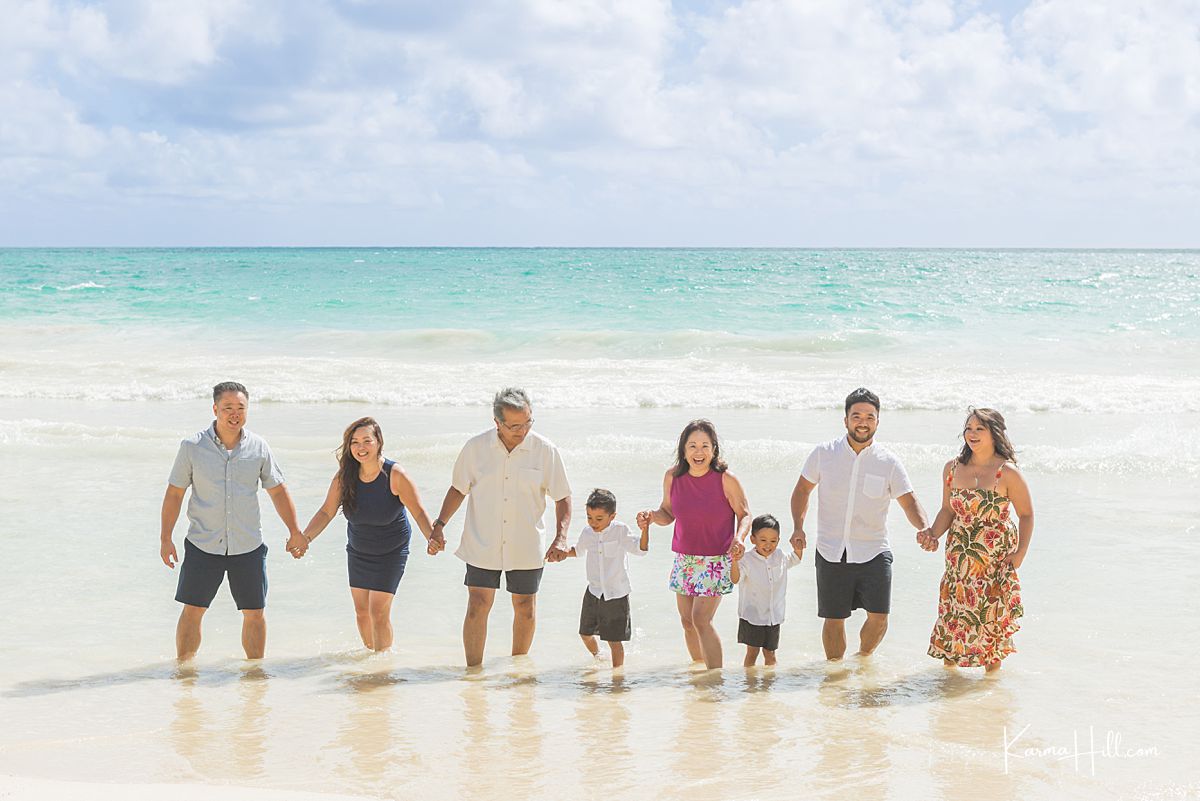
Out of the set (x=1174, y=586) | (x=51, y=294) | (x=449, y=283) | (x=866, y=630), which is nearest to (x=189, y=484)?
(x=866, y=630)

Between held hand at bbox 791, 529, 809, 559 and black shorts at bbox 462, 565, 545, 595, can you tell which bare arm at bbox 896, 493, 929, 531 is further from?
black shorts at bbox 462, 565, 545, 595

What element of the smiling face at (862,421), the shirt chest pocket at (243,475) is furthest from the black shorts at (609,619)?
the shirt chest pocket at (243,475)

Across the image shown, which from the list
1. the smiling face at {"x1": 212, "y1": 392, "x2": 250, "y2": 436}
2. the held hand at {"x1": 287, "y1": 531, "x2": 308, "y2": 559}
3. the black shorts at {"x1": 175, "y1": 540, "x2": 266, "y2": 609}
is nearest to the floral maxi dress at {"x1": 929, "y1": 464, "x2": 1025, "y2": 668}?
the held hand at {"x1": 287, "y1": 531, "x2": 308, "y2": 559}

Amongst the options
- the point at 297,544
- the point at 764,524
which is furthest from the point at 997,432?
the point at 297,544

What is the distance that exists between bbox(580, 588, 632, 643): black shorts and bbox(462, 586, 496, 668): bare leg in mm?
552

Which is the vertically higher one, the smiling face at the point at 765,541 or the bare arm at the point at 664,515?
the bare arm at the point at 664,515

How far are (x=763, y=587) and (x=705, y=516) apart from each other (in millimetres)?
514

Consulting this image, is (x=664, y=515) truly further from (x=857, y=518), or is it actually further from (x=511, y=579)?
(x=857, y=518)

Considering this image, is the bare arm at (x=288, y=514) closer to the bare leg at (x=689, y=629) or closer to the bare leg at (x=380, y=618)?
the bare leg at (x=380, y=618)

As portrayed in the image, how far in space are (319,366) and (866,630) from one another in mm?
17920

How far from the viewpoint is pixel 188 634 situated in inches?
239

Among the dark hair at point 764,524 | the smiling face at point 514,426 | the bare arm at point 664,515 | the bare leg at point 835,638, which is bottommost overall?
the bare leg at point 835,638

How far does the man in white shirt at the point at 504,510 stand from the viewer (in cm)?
608

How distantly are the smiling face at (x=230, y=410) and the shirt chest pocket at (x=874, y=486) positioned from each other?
3.42m
